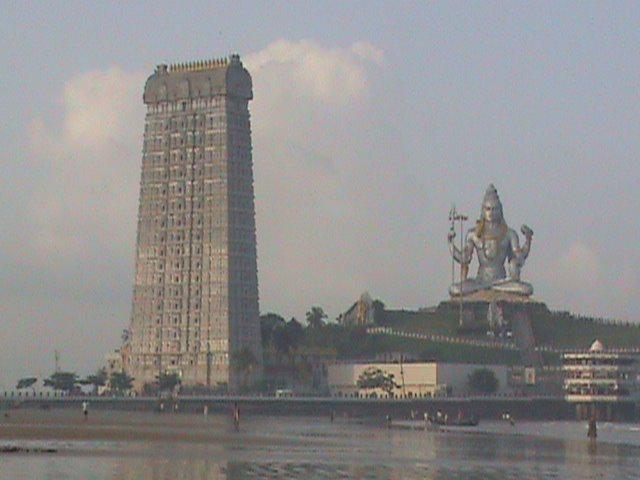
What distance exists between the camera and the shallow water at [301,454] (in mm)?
79500

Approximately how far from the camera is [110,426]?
460ft

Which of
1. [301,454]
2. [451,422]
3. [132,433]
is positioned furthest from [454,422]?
[301,454]

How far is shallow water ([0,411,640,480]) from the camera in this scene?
79500 mm

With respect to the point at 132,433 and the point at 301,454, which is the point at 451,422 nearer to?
the point at 132,433

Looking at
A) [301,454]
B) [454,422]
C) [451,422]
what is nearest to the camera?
[301,454]

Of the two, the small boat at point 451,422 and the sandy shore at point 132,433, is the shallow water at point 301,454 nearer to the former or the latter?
the sandy shore at point 132,433

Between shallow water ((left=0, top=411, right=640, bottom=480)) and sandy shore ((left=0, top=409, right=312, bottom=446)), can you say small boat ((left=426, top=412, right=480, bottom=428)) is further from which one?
shallow water ((left=0, top=411, right=640, bottom=480))

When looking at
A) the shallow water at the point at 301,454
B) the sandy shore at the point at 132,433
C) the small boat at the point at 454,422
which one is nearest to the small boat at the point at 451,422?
the small boat at the point at 454,422

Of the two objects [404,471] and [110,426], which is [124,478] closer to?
[404,471]

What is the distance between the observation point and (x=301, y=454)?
312ft

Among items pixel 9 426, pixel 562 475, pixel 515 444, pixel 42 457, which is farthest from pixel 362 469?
pixel 9 426

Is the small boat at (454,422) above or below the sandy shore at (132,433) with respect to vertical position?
above

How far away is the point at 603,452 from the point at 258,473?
35.8m

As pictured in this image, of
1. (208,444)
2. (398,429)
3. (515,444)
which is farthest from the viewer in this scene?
(398,429)
